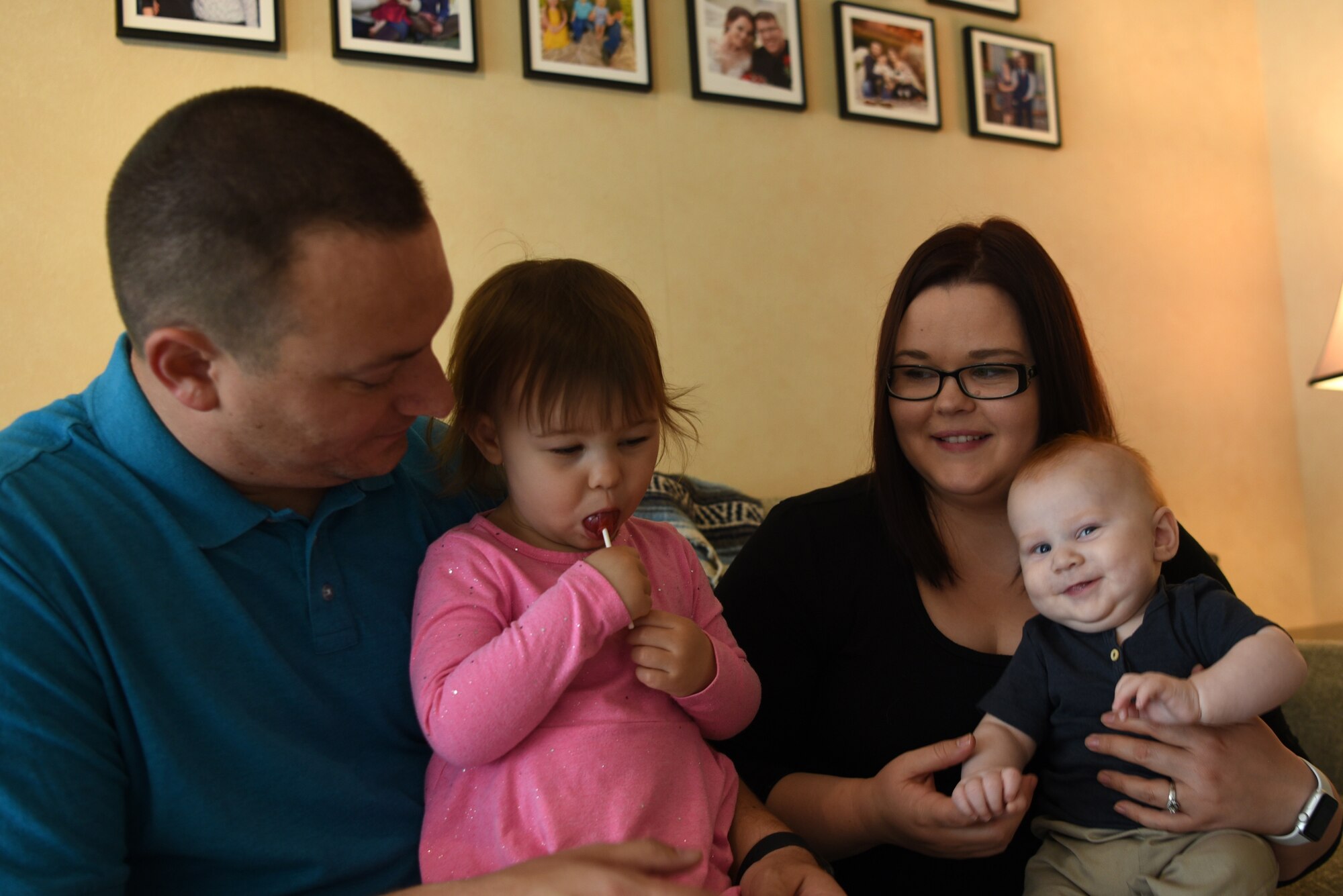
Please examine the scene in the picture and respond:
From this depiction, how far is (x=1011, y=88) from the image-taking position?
3.43 meters

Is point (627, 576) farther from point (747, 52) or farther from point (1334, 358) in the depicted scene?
point (1334, 358)

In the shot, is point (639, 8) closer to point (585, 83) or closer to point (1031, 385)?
point (585, 83)

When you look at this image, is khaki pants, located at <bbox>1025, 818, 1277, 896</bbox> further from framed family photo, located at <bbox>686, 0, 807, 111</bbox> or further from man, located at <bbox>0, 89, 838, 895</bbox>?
framed family photo, located at <bbox>686, 0, 807, 111</bbox>

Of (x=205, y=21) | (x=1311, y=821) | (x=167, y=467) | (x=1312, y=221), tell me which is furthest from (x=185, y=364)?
(x=1312, y=221)

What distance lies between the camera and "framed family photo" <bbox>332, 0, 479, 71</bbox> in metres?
2.44

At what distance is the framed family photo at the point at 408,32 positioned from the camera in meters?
2.44

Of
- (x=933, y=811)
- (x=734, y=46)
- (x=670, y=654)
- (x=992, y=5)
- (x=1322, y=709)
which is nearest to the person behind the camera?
(x=670, y=654)

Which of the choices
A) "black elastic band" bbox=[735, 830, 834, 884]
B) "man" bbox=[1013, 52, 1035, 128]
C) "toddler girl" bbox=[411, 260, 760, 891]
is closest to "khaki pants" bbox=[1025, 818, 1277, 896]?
"black elastic band" bbox=[735, 830, 834, 884]

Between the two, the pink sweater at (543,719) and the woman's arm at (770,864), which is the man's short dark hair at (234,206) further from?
the woman's arm at (770,864)

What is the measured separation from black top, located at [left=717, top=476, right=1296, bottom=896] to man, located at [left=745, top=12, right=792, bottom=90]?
182cm

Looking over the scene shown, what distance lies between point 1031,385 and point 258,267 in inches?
41.0

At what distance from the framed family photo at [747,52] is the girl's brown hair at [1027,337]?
1543mm

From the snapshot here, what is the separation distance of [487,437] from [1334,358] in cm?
279

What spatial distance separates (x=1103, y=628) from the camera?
1276 millimetres
